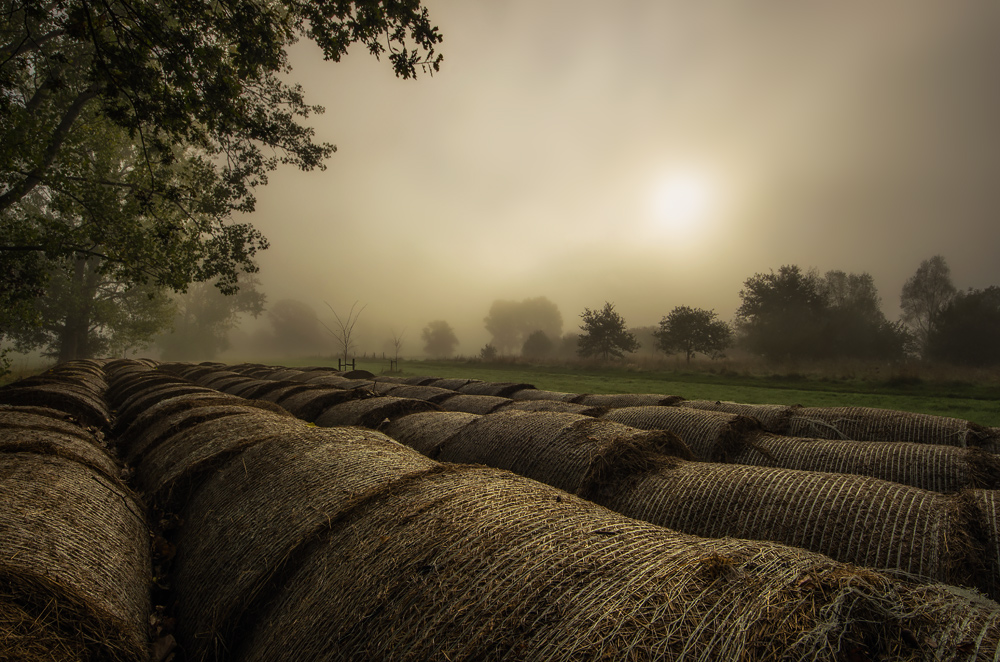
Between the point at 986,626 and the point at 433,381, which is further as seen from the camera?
the point at 433,381

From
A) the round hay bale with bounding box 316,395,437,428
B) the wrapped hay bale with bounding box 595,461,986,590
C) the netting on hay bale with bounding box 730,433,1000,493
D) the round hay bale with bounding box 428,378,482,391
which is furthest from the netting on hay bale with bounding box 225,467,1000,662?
the round hay bale with bounding box 428,378,482,391

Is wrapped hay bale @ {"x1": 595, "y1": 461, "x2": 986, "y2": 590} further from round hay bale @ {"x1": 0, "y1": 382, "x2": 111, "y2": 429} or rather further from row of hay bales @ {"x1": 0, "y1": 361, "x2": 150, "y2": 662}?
round hay bale @ {"x1": 0, "y1": 382, "x2": 111, "y2": 429}

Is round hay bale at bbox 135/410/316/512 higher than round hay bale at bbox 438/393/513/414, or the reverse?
round hay bale at bbox 135/410/316/512

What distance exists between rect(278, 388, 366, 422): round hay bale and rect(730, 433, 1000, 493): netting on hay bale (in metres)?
7.95

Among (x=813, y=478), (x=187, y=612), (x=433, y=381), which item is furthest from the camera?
(x=433, y=381)

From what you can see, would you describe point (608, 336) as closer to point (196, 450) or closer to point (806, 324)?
point (806, 324)

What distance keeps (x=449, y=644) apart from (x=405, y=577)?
486 mm

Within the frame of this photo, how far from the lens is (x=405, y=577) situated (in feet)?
7.77

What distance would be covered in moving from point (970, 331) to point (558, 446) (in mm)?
52125

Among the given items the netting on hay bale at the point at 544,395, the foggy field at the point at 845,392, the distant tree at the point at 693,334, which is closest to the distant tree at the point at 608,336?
the distant tree at the point at 693,334

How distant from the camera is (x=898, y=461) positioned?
5418 mm

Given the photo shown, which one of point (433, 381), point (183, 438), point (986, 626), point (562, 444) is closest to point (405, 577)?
point (986, 626)

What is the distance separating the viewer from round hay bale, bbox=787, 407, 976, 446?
23.7 feet

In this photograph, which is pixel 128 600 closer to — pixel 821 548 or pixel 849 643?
pixel 849 643
